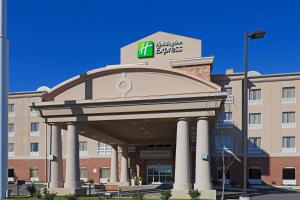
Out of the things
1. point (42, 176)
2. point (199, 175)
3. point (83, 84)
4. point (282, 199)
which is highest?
point (83, 84)

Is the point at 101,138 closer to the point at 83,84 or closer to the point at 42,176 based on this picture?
the point at 83,84

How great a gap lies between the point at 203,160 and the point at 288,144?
29836mm

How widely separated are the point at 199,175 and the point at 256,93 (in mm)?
30607

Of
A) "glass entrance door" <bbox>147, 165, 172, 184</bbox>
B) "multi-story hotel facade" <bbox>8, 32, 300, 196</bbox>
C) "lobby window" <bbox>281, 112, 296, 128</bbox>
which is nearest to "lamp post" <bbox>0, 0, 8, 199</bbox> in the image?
"multi-story hotel facade" <bbox>8, 32, 300, 196</bbox>

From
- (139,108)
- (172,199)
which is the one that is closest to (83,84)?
(139,108)

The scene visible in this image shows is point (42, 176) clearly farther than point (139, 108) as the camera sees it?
Yes

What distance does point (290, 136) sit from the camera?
51188 mm

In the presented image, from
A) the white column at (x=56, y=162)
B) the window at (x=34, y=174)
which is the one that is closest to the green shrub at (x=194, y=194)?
the white column at (x=56, y=162)

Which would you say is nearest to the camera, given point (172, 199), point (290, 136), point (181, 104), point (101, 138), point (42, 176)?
point (172, 199)

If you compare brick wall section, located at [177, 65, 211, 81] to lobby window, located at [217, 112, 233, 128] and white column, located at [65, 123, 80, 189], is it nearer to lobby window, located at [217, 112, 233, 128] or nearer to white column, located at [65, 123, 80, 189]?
lobby window, located at [217, 112, 233, 128]

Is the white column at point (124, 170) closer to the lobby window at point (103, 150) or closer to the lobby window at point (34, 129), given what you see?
the lobby window at point (103, 150)

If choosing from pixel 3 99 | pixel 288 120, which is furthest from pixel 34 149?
pixel 3 99

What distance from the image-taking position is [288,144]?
51281 mm

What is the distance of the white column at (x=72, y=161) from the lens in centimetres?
2736
